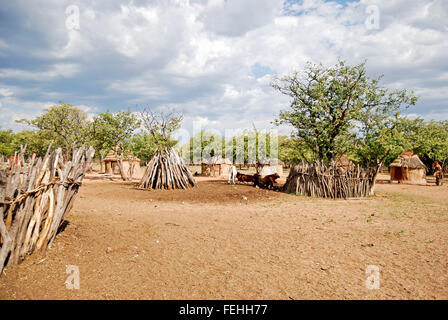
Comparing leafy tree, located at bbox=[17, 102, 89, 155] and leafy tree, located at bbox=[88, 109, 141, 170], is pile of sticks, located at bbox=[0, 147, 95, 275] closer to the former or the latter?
leafy tree, located at bbox=[88, 109, 141, 170]

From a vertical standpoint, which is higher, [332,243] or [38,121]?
[38,121]

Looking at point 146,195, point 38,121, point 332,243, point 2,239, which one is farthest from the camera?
point 38,121

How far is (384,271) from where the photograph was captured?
3898 millimetres

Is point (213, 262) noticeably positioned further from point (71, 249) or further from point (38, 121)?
point (38, 121)

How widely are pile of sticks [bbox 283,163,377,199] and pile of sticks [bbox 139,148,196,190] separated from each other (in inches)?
227

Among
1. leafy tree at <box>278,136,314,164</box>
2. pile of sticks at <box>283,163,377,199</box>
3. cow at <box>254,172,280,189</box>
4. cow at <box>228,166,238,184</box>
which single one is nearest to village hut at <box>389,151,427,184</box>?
leafy tree at <box>278,136,314,164</box>

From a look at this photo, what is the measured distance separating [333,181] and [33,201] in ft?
38.2

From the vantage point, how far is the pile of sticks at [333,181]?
12.4 m

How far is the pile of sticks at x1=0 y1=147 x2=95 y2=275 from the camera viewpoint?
3424 mm

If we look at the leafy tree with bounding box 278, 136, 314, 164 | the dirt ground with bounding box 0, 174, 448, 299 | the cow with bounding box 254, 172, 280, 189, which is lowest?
the dirt ground with bounding box 0, 174, 448, 299
